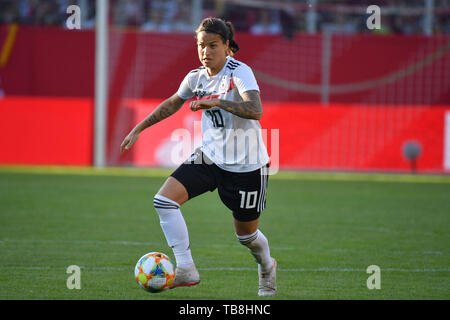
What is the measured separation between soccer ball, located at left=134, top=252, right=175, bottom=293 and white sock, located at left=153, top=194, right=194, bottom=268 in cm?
11

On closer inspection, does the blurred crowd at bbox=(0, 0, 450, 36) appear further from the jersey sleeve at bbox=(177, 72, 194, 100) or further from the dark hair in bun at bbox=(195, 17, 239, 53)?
the dark hair in bun at bbox=(195, 17, 239, 53)

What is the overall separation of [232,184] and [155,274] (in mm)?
925

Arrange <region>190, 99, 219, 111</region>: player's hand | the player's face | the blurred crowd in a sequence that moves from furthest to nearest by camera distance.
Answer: the blurred crowd, the player's face, <region>190, 99, 219, 111</region>: player's hand

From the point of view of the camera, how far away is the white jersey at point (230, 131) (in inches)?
252

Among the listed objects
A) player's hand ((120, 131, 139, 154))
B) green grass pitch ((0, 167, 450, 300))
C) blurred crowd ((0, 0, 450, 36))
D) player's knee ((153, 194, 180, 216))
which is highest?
blurred crowd ((0, 0, 450, 36))

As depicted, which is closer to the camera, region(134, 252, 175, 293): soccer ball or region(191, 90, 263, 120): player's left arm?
region(191, 90, 263, 120): player's left arm

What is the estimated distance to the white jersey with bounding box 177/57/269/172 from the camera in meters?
6.40

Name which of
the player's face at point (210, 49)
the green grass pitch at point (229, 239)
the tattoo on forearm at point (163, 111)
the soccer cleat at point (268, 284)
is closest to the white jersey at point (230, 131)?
the player's face at point (210, 49)

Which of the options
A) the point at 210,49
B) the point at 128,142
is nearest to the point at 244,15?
the point at 128,142

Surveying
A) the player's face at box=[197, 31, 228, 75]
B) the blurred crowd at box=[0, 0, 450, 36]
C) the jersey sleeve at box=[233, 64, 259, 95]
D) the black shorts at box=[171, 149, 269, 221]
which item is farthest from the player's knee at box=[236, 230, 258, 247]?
the blurred crowd at box=[0, 0, 450, 36]

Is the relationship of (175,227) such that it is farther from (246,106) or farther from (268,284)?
(246,106)

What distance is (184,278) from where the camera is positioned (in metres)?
6.39

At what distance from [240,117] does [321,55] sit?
1832 cm

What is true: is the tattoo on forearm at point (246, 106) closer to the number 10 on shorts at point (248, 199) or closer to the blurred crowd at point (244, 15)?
the number 10 on shorts at point (248, 199)
